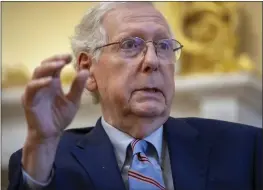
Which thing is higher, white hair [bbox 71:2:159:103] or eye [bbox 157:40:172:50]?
white hair [bbox 71:2:159:103]

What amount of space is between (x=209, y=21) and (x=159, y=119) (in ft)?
3.00

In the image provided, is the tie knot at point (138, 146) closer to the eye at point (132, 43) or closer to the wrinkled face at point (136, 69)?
the wrinkled face at point (136, 69)

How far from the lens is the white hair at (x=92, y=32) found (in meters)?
0.85

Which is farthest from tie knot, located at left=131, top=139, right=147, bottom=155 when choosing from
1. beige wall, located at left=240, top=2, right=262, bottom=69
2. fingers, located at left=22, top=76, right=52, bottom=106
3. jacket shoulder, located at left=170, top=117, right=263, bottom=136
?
beige wall, located at left=240, top=2, right=262, bottom=69

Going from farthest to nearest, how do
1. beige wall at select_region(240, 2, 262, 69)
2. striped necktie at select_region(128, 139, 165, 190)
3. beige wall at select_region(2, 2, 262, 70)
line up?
beige wall at select_region(240, 2, 262, 69)
beige wall at select_region(2, 2, 262, 70)
striped necktie at select_region(128, 139, 165, 190)

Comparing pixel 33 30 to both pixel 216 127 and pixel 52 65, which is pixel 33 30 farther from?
pixel 52 65

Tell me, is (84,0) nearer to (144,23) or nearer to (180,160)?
(144,23)

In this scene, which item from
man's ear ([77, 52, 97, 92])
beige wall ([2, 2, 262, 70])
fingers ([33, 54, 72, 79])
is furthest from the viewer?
beige wall ([2, 2, 262, 70])

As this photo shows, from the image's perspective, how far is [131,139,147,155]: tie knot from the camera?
80cm

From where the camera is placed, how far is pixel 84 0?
1.09 meters

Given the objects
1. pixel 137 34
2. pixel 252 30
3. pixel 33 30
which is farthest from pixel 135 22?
pixel 252 30

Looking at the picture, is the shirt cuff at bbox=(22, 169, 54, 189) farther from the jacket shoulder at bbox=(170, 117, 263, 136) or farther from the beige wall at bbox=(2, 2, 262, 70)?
the beige wall at bbox=(2, 2, 262, 70)

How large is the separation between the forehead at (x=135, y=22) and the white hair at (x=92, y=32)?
0.01 m

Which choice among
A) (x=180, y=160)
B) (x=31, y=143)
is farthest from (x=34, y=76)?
(x=180, y=160)
